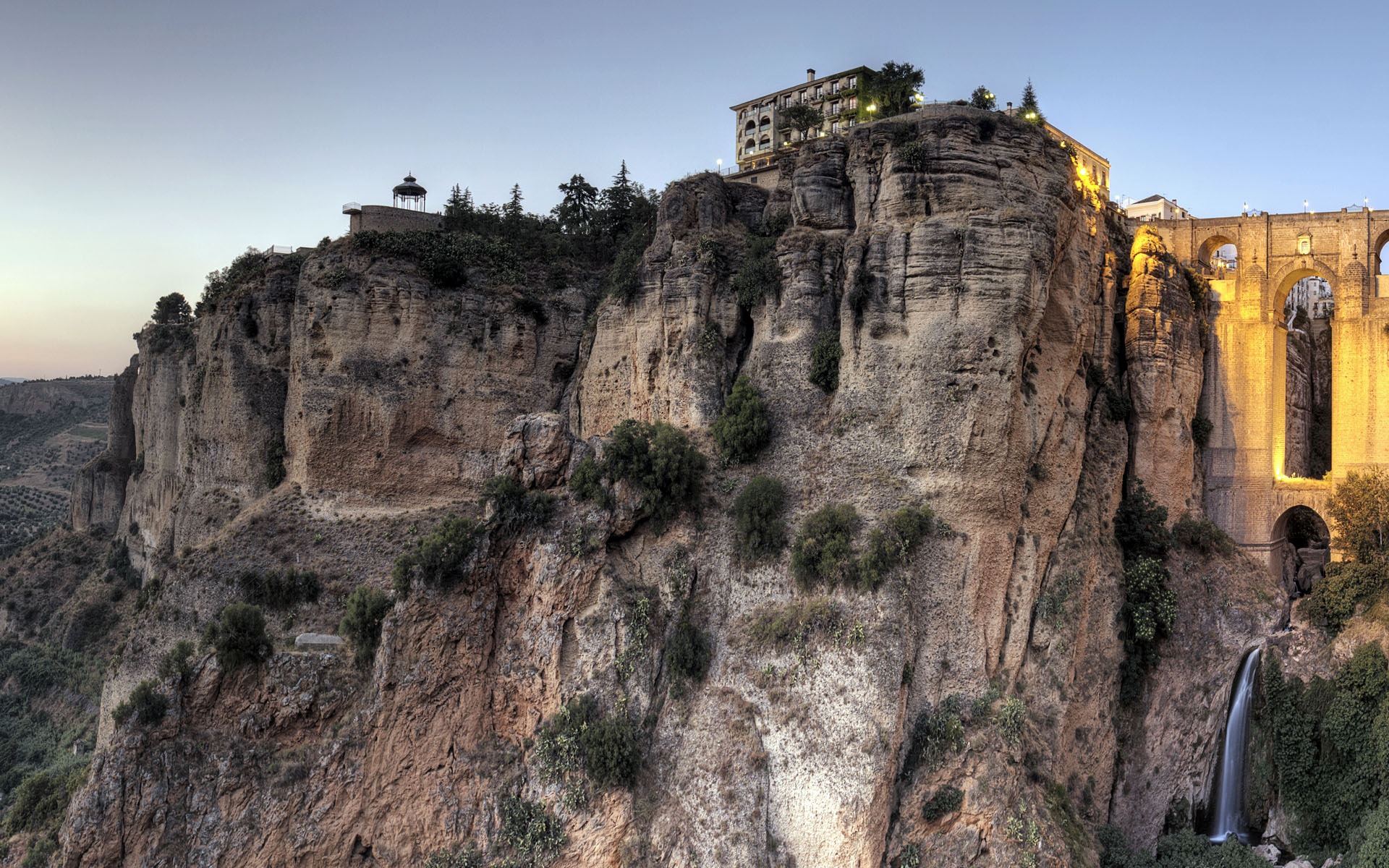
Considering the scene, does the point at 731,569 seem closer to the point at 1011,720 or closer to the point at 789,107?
the point at 1011,720

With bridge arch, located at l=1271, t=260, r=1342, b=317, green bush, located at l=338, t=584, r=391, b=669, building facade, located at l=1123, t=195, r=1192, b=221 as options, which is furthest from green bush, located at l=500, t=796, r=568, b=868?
building facade, located at l=1123, t=195, r=1192, b=221

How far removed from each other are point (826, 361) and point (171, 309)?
133 ft

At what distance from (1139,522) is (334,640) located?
27.7m

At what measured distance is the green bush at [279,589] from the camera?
29.4 meters

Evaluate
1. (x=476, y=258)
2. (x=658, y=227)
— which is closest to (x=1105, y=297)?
(x=658, y=227)

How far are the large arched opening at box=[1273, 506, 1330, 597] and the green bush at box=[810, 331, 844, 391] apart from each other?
69.7ft

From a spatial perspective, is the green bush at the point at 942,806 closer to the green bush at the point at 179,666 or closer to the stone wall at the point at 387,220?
the green bush at the point at 179,666

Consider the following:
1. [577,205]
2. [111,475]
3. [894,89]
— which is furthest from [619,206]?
[111,475]

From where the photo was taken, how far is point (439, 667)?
25.7 m

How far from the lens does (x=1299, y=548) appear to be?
39.9m

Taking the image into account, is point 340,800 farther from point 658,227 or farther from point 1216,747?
point 1216,747

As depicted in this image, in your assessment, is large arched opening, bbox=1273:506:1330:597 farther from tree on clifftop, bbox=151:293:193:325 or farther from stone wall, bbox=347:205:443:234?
tree on clifftop, bbox=151:293:193:325

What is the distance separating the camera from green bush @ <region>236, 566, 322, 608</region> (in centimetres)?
2942

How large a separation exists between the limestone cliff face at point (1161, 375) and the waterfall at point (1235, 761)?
20.6ft
